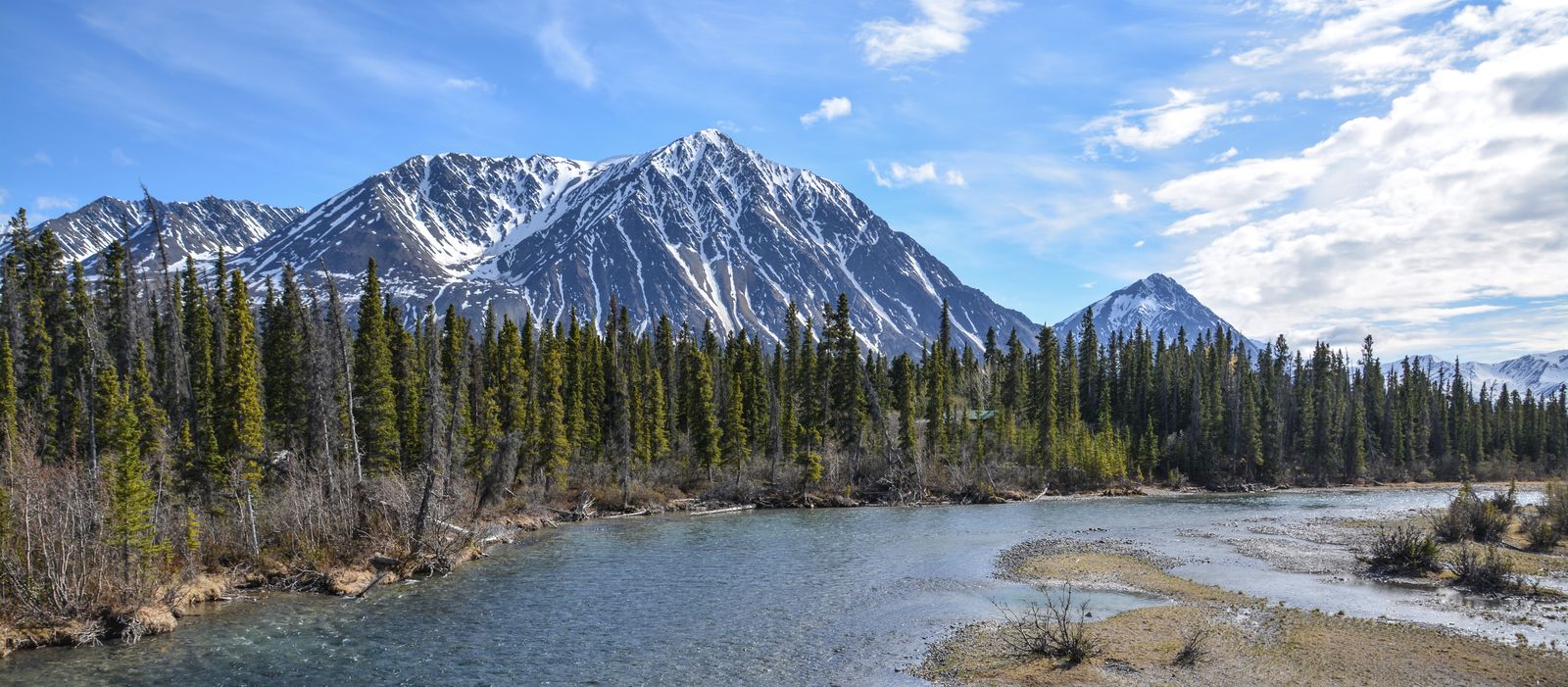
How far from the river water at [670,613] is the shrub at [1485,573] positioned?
2.12 m

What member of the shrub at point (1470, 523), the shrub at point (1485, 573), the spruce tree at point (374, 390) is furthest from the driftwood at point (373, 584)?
the shrub at point (1470, 523)

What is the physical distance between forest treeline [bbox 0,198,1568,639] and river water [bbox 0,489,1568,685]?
4430mm

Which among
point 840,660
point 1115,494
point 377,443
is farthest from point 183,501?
point 1115,494

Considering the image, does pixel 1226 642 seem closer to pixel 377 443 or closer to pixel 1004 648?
pixel 1004 648

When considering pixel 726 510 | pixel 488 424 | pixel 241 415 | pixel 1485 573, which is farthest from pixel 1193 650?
pixel 726 510

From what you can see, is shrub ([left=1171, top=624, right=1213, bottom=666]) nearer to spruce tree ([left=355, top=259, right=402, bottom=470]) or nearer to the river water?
the river water

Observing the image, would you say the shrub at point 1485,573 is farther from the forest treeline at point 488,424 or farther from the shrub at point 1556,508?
the forest treeline at point 488,424

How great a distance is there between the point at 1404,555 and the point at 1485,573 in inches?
174

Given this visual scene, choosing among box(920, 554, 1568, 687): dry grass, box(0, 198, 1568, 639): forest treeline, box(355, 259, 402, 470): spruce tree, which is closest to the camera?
box(920, 554, 1568, 687): dry grass

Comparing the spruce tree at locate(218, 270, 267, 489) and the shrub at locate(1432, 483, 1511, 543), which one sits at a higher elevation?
the spruce tree at locate(218, 270, 267, 489)

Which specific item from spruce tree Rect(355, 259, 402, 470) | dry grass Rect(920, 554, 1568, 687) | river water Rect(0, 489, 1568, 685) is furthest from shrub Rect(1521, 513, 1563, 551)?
spruce tree Rect(355, 259, 402, 470)

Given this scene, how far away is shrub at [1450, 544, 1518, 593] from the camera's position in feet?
97.8

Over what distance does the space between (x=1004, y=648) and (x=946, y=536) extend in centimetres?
2852

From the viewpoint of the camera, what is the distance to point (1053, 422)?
10125cm
